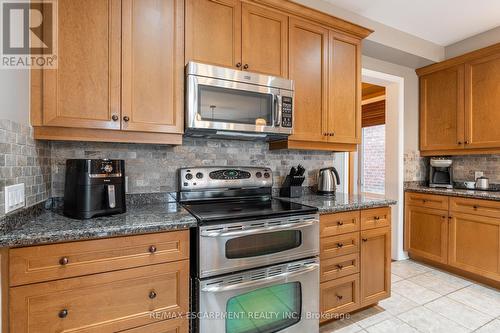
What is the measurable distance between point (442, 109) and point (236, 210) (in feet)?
9.88

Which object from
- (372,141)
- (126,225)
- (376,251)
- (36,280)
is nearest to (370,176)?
(372,141)

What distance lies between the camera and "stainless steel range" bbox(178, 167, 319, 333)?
4.52 ft

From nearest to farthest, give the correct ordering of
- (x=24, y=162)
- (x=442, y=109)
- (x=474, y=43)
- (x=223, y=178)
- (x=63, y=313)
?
(x=63, y=313), (x=24, y=162), (x=223, y=178), (x=474, y=43), (x=442, y=109)

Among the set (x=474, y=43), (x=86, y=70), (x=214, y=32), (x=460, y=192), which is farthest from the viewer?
(x=474, y=43)

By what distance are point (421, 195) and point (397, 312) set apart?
1546mm

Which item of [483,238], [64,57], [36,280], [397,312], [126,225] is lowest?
[397,312]

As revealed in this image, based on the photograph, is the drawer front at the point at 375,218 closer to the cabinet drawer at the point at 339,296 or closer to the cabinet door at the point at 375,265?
the cabinet door at the point at 375,265

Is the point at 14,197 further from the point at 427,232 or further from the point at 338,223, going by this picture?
the point at 427,232

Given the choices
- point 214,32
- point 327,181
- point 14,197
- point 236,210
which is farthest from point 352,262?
point 14,197

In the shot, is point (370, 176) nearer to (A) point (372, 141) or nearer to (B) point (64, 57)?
(A) point (372, 141)

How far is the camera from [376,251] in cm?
206

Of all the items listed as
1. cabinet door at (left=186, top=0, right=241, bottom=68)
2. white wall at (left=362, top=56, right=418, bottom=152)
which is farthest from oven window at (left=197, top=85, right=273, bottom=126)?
white wall at (left=362, top=56, right=418, bottom=152)

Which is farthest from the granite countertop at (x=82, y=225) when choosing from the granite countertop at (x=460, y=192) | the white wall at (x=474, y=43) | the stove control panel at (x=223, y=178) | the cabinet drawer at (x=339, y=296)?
the white wall at (x=474, y=43)

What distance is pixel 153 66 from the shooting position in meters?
1.61
